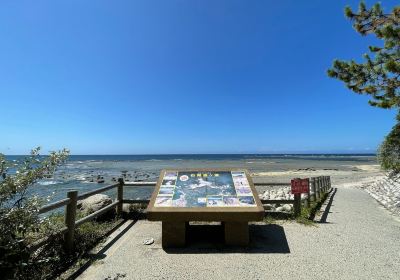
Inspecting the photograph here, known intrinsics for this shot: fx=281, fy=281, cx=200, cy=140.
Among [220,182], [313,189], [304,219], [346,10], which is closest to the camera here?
[220,182]

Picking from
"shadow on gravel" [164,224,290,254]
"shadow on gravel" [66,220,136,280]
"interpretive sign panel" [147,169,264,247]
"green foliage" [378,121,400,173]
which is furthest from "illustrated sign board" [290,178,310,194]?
"green foliage" [378,121,400,173]

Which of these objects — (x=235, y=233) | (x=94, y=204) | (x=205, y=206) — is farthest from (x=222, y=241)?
(x=94, y=204)

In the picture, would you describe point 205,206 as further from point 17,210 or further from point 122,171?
point 122,171

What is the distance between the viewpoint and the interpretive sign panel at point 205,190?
6.30 m

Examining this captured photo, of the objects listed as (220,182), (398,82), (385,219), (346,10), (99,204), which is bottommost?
(385,219)

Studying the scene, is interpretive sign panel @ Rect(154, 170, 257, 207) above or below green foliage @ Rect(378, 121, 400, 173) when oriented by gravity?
below

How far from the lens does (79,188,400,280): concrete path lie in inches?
189

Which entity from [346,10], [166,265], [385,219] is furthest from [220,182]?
[346,10]

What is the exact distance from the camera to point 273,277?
465cm

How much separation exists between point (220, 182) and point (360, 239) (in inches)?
141

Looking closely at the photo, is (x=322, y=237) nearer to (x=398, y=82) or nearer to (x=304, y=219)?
(x=304, y=219)

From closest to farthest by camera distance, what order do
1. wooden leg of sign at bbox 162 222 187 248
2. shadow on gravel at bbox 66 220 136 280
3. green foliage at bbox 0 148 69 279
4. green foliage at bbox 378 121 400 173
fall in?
green foliage at bbox 0 148 69 279 → shadow on gravel at bbox 66 220 136 280 → wooden leg of sign at bbox 162 222 187 248 → green foliage at bbox 378 121 400 173

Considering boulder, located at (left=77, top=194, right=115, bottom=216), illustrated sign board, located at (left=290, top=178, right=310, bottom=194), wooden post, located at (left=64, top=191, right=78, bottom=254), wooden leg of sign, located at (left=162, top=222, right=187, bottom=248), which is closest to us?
wooden post, located at (left=64, top=191, right=78, bottom=254)

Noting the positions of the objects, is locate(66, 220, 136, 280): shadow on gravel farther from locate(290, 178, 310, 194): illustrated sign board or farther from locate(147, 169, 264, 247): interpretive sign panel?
locate(290, 178, 310, 194): illustrated sign board
